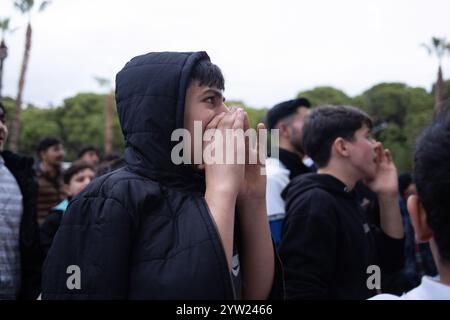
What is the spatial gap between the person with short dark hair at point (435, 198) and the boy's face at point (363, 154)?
1813 millimetres

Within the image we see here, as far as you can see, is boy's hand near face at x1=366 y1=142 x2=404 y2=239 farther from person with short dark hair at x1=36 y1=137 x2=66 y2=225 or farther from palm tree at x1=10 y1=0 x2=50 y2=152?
palm tree at x1=10 y1=0 x2=50 y2=152

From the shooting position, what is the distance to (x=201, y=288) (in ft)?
4.73

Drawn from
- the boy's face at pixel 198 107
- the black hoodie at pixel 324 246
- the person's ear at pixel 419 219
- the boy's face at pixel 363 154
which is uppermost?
the boy's face at pixel 198 107

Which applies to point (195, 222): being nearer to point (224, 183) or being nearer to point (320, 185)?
point (224, 183)

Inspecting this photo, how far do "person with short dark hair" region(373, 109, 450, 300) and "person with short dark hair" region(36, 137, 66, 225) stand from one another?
4.94m

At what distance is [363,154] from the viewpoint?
10.1ft

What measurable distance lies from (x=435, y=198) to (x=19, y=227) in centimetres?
253

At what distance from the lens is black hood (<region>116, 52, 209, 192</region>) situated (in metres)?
1.64

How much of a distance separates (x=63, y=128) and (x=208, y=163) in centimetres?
3798

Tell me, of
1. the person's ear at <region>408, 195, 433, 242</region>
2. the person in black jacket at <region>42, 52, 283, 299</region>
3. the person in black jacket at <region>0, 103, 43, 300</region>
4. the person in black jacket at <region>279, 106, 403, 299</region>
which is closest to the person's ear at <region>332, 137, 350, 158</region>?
the person in black jacket at <region>279, 106, 403, 299</region>

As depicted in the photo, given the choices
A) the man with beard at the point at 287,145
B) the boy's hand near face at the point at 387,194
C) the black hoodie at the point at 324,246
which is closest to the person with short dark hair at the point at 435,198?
the black hoodie at the point at 324,246

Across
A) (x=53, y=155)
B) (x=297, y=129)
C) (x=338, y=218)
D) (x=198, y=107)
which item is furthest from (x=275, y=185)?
(x=53, y=155)

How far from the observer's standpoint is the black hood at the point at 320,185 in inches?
109

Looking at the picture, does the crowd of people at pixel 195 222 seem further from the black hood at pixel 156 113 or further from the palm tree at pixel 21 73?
the palm tree at pixel 21 73
